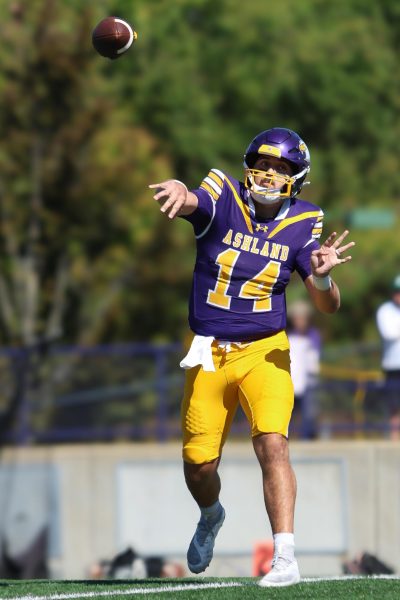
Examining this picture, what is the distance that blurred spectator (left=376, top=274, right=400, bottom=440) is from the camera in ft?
42.0

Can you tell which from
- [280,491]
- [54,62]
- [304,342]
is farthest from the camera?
[54,62]

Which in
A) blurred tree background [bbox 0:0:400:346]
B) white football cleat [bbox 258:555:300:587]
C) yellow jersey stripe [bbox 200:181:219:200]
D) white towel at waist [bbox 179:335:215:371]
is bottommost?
white football cleat [bbox 258:555:300:587]

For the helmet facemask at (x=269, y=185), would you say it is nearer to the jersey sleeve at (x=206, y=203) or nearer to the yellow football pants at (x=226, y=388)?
the jersey sleeve at (x=206, y=203)

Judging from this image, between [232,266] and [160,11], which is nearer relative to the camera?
[232,266]

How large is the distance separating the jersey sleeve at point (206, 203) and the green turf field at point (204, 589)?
1774 millimetres

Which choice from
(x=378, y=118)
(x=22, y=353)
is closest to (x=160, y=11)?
(x=378, y=118)

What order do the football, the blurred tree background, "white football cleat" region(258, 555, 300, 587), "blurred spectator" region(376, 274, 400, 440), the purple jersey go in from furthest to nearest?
the blurred tree background, "blurred spectator" region(376, 274, 400, 440), the football, the purple jersey, "white football cleat" region(258, 555, 300, 587)

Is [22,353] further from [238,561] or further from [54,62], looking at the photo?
[54,62]

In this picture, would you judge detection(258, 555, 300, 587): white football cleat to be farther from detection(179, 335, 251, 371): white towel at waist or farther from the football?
the football

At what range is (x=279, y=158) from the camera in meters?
6.63

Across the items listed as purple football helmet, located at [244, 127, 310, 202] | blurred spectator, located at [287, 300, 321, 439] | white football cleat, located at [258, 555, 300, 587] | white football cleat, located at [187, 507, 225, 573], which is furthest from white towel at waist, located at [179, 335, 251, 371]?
blurred spectator, located at [287, 300, 321, 439]

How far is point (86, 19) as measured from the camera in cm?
1855

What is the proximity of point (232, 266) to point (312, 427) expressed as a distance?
788cm

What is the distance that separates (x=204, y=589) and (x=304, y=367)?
720 cm
